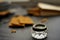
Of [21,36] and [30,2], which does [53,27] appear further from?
[30,2]

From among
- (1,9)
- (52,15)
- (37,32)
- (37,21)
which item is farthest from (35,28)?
(1,9)

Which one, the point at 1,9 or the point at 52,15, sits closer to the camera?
the point at 52,15

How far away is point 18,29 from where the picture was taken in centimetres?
81

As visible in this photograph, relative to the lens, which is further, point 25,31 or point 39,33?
point 25,31

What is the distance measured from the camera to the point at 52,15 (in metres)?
1.04

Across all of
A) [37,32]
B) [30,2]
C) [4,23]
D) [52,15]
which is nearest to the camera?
[37,32]

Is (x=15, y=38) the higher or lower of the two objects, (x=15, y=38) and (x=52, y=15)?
the lower

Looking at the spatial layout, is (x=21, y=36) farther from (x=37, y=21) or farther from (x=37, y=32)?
(x=37, y=21)

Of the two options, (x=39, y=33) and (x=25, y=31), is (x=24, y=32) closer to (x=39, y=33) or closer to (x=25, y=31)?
(x=25, y=31)

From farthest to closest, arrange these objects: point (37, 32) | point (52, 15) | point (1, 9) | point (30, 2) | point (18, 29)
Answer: point (30, 2)
point (1, 9)
point (52, 15)
point (18, 29)
point (37, 32)

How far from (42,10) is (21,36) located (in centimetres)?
40

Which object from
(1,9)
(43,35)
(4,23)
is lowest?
(43,35)

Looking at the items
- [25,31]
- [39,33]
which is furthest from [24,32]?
[39,33]

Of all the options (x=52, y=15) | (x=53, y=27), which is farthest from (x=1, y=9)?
(x=53, y=27)
